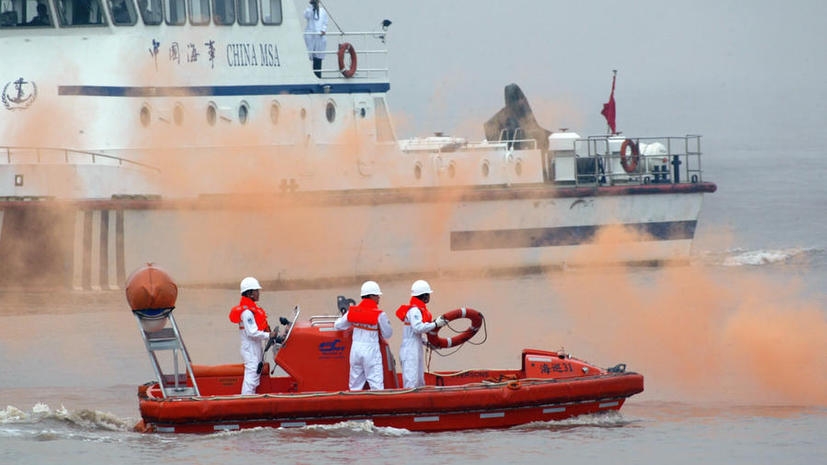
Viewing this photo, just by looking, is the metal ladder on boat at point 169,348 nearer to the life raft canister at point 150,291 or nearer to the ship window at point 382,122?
the life raft canister at point 150,291

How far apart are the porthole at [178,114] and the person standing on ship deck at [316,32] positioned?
265cm

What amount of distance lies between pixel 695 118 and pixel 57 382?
10338 cm

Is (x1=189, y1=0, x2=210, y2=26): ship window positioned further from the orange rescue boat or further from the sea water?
the orange rescue boat

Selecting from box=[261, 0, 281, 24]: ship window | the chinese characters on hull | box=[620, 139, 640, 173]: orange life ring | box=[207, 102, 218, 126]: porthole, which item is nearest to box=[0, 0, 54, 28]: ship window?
the chinese characters on hull

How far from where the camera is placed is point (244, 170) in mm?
24484

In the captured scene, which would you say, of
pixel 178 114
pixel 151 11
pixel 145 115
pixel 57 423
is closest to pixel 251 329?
pixel 57 423

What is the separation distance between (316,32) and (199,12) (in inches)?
91.3

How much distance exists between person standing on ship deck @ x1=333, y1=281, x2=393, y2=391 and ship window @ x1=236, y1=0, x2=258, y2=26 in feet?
35.0

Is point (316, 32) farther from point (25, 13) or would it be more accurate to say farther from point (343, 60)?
point (25, 13)

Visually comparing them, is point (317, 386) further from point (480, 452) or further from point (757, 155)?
point (757, 155)

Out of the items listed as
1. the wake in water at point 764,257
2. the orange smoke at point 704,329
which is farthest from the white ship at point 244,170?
the wake in water at point 764,257

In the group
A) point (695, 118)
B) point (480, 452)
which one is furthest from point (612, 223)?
point (695, 118)

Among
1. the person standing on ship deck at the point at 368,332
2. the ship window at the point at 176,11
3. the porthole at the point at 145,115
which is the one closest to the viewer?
the person standing on ship deck at the point at 368,332

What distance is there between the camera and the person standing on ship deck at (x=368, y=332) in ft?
49.1
